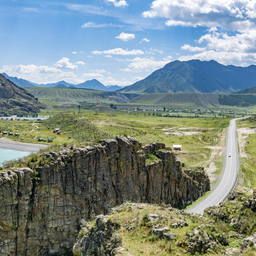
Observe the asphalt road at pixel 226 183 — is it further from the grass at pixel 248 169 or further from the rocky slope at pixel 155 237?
the rocky slope at pixel 155 237

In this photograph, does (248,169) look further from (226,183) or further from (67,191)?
(67,191)

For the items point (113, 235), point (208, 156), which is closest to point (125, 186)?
point (113, 235)

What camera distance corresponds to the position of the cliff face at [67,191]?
1563 inches

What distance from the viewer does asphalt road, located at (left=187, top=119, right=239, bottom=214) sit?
230 ft

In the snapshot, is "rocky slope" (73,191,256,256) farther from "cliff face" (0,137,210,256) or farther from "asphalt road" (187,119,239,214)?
"asphalt road" (187,119,239,214)

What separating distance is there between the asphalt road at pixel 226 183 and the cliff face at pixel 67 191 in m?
16.9

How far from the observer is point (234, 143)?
5920 inches

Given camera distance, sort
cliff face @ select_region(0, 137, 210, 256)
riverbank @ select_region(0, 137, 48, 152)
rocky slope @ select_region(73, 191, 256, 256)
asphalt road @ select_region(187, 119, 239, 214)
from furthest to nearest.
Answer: riverbank @ select_region(0, 137, 48, 152) → asphalt road @ select_region(187, 119, 239, 214) → cliff face @ select_region(0, 137, 210, 256) → rocky slope @ select_region(73, 191, 256, 256)

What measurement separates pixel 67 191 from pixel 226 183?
63226 millimetres

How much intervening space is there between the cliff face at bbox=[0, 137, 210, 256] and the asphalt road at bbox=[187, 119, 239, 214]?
55.5 feet

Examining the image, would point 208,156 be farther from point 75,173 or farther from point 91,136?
point 75,173

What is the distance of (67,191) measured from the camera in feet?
146

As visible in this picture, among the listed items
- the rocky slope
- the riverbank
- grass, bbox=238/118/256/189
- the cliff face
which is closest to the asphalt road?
grass, bbox=238/118/256/189

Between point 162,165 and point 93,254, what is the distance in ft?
118
